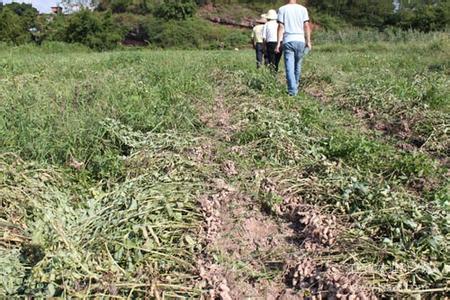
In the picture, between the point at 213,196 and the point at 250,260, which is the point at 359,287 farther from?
the point at 213,196

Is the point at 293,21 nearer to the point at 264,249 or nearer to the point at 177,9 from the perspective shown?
the point at 264,249

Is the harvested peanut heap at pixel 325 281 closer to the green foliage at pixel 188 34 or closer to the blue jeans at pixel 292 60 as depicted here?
the blue jeans at pixel 292 60

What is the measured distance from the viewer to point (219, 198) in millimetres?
3064

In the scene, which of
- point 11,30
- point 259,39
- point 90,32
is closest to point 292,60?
point 259,39

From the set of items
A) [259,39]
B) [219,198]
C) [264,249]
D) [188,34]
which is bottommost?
[188,34]

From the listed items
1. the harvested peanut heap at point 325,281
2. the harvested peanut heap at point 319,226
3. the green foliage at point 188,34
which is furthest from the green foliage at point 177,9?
the harvested peanut heap at point 325,281

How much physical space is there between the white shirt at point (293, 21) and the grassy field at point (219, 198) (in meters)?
1.31

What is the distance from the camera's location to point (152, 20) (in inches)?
1639

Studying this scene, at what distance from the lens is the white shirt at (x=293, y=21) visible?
6.36 meters

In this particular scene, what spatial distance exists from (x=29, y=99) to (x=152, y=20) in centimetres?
3846

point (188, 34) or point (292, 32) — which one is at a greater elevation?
point (292, 32)

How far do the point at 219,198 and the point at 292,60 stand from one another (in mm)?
3820

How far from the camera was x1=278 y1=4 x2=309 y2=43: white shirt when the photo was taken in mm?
6355

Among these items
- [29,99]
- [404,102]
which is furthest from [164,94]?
[404,102]
